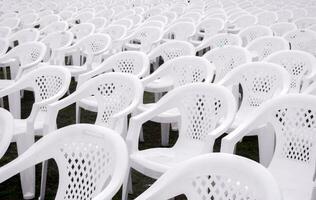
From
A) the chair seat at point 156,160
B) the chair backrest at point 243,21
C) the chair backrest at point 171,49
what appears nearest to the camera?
the chair seat at point 156,160

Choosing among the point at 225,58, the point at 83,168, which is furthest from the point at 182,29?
the point at 83,168

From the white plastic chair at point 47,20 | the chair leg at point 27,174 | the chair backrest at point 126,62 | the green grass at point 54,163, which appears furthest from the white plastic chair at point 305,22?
the chair leg at point 27,174

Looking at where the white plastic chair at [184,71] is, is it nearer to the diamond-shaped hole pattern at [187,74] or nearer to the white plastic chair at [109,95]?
the diamond-shaped hole pattern at [187,74]

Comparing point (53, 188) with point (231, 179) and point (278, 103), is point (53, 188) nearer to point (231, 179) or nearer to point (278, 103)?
point (278, 103)

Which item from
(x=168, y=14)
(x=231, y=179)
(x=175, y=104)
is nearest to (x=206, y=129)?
(x=175, y=104)

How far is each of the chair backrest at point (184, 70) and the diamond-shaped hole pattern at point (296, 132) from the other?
1.31 meters

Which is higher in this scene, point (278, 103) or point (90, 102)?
point (278, 103)

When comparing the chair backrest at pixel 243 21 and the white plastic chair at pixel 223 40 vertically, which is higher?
the white plastic chair at pixel 223 40

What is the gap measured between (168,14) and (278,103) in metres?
6.78

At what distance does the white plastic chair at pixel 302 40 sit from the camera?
223 inches

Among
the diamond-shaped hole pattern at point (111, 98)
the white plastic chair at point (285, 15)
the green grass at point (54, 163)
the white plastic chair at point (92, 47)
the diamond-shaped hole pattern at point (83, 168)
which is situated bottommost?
the green grass at point (54, 163)

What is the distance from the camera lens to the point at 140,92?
321 cm

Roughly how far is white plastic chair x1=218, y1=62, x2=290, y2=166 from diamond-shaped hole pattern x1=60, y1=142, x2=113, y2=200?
5.31 ft

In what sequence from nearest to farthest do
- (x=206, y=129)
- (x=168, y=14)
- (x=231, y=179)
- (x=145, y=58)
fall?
(x=231, y=179), (x=206, y=129), (x=145, y=58), (x=168, y=14)
